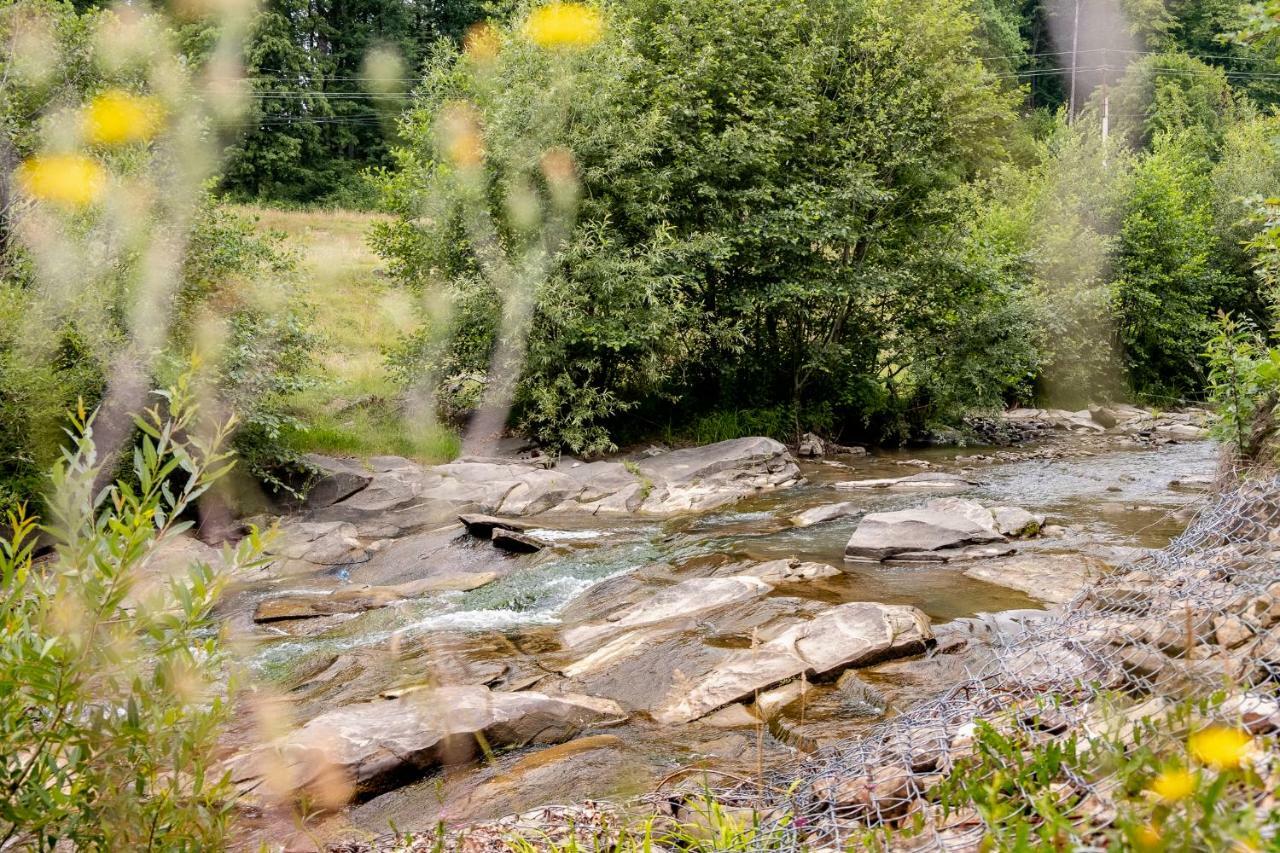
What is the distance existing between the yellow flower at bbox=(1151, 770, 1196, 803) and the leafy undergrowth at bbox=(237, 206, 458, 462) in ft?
45.3

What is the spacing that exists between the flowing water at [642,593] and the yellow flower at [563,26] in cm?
926

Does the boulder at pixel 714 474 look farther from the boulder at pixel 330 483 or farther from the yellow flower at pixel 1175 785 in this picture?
the yellow flower at pixel 1175 785

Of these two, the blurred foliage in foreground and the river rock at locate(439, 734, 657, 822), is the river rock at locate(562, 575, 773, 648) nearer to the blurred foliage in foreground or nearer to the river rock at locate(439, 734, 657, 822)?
the river rock at locate(439, 734, 657, 822)

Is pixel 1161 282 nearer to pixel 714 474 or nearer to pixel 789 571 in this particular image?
pixel 714 474

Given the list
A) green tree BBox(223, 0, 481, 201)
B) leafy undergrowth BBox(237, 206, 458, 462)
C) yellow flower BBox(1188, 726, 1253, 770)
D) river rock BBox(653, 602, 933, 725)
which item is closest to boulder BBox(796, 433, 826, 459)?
leafy undergrowth BBox(237, 206, 458, 462)

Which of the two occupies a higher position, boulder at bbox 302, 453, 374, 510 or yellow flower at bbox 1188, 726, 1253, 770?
yellow flower at bbox 1188, 726, 1253, 770

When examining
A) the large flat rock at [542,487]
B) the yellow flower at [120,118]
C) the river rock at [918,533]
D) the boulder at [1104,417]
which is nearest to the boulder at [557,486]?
the large flat rock at [542,487]

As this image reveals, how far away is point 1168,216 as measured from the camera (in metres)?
28.3

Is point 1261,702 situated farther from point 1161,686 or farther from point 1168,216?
point 1168,216

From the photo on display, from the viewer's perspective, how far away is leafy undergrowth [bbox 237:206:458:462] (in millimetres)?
16844

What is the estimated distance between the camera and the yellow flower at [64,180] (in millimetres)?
12594

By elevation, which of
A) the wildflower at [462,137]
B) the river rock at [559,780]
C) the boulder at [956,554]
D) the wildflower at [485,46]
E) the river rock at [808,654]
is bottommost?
the boulder at [956,554]

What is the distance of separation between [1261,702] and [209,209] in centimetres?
1451

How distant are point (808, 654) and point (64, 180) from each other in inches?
475
